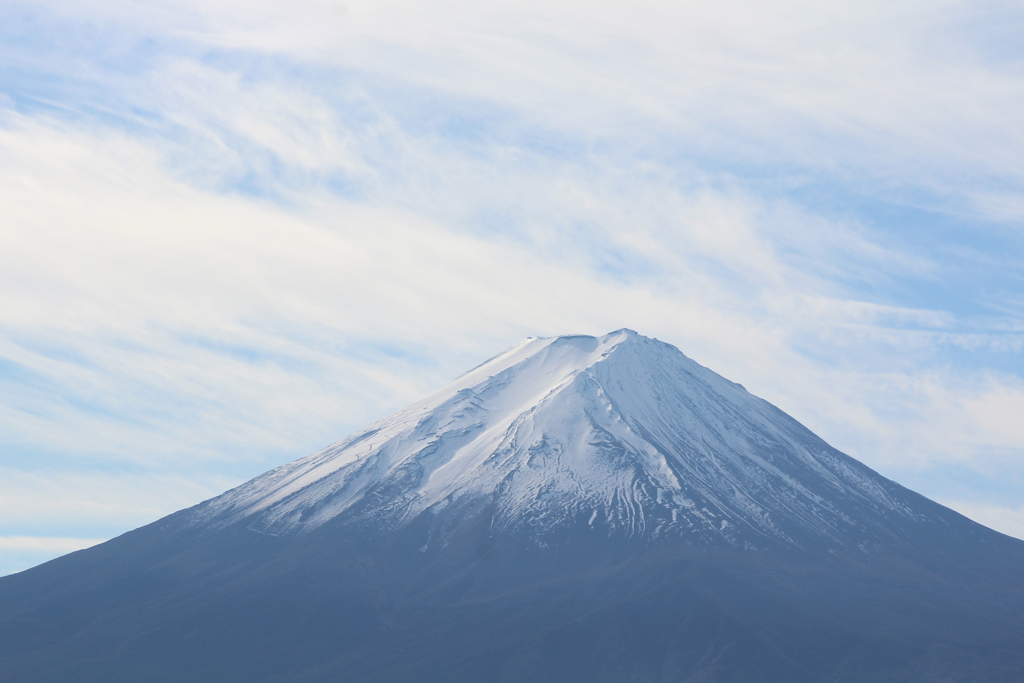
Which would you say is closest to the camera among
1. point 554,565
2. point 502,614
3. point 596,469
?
point 502,614

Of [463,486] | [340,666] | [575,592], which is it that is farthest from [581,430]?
[340,666]

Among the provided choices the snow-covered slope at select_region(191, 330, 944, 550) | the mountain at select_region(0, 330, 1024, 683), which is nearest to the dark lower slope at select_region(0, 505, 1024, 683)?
the mountain at select_region(0, 330, 1024, 683)

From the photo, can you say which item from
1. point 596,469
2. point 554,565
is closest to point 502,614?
point 554,565

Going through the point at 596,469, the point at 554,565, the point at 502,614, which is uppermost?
the point at 596,469

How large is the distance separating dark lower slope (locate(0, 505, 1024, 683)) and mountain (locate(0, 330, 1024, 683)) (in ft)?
1.05

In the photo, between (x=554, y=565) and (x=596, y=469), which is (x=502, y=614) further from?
(x=596, y=469)

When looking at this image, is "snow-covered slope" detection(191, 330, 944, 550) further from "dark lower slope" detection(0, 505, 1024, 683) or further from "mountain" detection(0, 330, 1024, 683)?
"dark lower slope" detection(0, 505, 1024, 683)

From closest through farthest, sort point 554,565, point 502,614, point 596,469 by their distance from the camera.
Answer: point 502,614 → point 554,565 → point 596,469

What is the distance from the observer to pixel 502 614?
429ft

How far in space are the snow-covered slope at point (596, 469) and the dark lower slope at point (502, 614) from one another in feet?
17.8

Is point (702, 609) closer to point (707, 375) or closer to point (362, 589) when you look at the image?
point (362, 589)

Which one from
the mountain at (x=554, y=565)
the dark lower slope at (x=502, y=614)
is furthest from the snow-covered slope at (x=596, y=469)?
the dark lower slope at (x=502, y=614)

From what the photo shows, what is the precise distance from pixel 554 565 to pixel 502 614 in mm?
13181

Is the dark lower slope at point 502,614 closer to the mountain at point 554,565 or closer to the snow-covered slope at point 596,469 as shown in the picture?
the mountain at point 554,565
